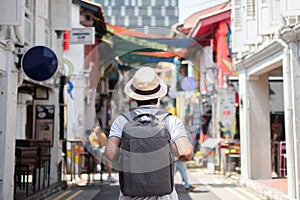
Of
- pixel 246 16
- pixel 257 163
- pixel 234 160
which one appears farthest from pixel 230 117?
pixel 246 16

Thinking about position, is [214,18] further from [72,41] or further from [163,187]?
[163,187]

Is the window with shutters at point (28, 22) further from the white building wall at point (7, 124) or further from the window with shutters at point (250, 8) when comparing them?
the window with shutters at point (250, 8)


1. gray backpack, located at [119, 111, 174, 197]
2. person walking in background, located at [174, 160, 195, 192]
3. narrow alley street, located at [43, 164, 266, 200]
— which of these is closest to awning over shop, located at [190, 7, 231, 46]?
narrow alley street, located at [43, 164, 266, 200]

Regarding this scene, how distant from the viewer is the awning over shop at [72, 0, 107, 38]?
19.6 m

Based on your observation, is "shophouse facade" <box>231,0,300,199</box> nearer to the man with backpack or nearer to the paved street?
the paved street

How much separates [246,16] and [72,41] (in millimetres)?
5650

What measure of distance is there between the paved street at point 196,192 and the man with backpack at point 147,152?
23.2ft

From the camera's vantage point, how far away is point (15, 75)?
26.9 feet

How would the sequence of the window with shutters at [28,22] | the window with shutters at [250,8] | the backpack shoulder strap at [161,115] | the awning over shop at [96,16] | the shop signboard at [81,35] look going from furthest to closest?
the awning over shop at [96,16]
the shop signboard at [81,35]
the window with shutters at [250,8]
the window with shutters at [28,22]
the backpack shoulder strap at [161,115]

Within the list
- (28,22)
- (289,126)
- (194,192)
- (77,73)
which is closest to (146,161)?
(289,126)

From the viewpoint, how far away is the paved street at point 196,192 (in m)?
9.84

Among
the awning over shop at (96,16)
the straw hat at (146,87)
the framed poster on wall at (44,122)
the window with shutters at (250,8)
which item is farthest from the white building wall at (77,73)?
the straw hat at (146,87)

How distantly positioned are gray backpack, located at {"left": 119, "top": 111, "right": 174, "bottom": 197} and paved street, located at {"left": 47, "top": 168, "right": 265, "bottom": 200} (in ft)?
23.3

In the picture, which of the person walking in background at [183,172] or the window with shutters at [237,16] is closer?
the person walking in background at [183,172]
